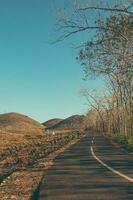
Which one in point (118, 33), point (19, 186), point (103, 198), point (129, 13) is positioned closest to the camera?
point (103, 198)

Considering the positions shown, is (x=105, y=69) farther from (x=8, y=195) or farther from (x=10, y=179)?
(x=8, y=195)

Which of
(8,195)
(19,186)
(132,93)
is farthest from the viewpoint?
(132,93)

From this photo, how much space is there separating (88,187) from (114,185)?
0.74 metres

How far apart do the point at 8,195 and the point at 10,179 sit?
454 centimetres

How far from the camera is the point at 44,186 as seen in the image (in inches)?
582

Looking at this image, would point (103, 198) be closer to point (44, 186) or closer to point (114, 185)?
point (114, 185)

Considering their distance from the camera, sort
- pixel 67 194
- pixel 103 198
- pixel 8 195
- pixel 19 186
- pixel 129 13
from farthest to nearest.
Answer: pixel 129 13 → pixel 19 186 → pixel 8 195 → pixel 67 194 → pixel 103 198

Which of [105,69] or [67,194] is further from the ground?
[105,69]

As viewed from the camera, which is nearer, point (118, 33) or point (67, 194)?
point (67, 194)

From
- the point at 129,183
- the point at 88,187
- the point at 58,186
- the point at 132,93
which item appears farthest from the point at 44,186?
the point at 132,93

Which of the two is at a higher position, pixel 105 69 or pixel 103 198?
pixel 105 69

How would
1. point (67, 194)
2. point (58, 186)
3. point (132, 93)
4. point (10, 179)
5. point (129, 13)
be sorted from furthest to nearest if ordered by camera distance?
point (132, 93)
point (129, 13)
point (10, 179)
point (58, 186)
point (67, 194)

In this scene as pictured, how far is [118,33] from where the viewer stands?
30.7 meters

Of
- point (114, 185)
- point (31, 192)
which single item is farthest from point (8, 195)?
point (114, 185)
